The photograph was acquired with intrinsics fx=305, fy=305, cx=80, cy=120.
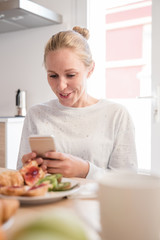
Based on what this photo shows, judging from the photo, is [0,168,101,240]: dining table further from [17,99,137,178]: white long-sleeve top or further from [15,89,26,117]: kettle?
[15,89,26,117]: kettle

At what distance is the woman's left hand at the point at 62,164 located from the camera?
1039mm

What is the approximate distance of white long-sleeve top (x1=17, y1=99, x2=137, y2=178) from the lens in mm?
1425

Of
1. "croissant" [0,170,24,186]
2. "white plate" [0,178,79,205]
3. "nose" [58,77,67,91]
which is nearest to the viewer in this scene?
"white plate" [0,178,79,205]

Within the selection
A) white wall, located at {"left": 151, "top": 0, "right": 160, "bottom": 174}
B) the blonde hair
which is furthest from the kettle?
the blonde hair

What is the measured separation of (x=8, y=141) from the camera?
9.82 feet

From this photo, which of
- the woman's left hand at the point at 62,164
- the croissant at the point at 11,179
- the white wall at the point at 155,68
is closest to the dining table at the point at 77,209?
the croissant at the point at 11,179

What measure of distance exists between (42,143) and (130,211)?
1.95 ft

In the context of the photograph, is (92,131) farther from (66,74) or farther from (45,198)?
(45,198)

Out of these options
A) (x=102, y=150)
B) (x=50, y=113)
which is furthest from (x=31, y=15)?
(x=102, y=150)

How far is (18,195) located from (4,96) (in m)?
3.23

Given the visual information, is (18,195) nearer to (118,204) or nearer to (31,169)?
(31,169)

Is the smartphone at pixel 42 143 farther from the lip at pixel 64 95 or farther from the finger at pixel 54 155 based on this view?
the lip at pixel 64 95

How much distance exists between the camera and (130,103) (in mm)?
4520

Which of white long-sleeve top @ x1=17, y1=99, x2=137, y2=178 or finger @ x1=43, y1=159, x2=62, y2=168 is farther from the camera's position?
white long-sleeve top @ x1=17, y1=99, x2=137, y2=178
